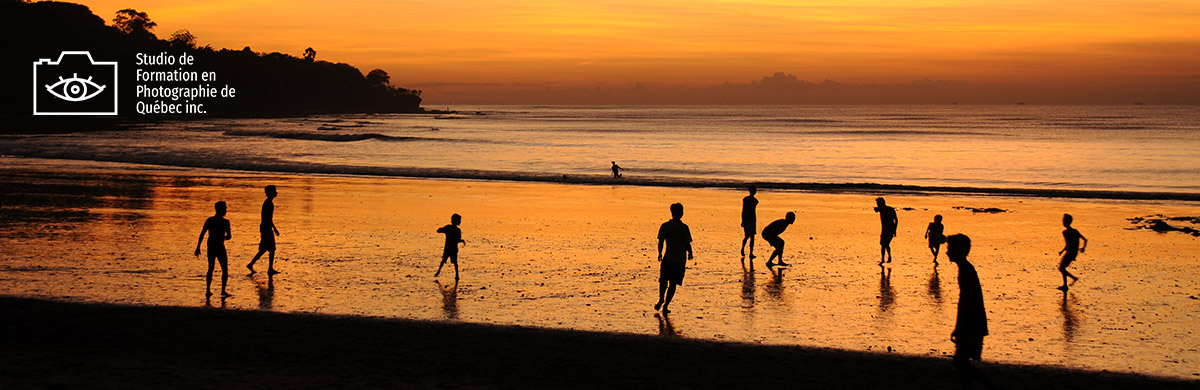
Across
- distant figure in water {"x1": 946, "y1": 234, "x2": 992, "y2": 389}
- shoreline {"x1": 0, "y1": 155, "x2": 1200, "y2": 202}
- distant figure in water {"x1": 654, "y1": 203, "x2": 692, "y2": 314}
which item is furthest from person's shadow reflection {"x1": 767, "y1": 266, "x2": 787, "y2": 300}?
shoreline {"x1": 0, "y1": 155, "x2": 1200, "y2": 202}

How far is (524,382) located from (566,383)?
358mm

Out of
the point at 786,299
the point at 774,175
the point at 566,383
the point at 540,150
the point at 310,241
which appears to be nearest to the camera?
the point at 566,383

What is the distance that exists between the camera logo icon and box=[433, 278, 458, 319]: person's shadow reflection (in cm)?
15434

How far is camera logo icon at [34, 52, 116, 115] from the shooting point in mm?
153262

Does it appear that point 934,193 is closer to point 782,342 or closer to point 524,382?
point 782,342

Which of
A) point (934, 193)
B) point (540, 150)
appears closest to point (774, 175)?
point (934, 193)

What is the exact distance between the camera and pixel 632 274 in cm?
1402

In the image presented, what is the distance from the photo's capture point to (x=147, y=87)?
187500mm

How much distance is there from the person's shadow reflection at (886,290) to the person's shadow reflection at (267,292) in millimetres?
7495

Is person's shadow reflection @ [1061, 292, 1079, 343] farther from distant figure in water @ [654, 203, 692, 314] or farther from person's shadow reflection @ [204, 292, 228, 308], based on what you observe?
person's shadow reflection @ [204, 292, 228, 308]

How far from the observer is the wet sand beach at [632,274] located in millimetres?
10117

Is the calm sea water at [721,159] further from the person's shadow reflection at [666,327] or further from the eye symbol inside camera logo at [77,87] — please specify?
the eye symbol inside camera logo at [77,87]

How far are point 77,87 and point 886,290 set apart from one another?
196 m

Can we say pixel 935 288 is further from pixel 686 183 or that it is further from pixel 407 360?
pixel 686 183
